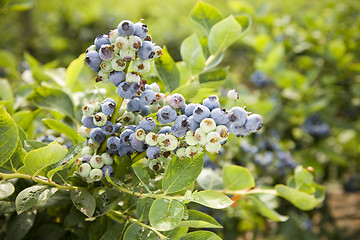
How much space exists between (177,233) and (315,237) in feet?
4.42

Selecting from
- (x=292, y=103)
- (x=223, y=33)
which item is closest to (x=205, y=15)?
(x=223, y=33)

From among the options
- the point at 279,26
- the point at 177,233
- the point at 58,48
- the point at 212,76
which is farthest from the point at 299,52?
the point at 58,48

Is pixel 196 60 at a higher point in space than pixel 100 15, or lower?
higher

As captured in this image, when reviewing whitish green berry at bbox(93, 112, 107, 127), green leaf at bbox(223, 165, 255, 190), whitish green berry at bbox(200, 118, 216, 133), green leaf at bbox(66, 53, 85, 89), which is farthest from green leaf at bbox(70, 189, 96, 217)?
green leaf at bbox(66, 53, 85, 89)

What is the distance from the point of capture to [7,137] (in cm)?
52

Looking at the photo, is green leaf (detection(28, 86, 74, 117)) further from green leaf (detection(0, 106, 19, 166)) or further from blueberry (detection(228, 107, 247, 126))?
blueberry (detection(228, 107, 247, 126))

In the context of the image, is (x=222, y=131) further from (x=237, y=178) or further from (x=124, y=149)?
(x=237, y=178)

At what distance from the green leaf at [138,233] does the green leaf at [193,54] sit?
1.19 feet

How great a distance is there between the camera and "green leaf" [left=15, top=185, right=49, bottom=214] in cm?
51

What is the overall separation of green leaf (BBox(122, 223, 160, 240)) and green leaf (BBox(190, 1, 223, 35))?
1.62 ft

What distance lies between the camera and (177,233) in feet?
1.83

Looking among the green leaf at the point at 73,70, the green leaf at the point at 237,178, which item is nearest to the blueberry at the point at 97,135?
the green leaf at the point at 237,178

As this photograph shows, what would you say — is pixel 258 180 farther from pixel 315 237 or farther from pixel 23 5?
pixel 23 5

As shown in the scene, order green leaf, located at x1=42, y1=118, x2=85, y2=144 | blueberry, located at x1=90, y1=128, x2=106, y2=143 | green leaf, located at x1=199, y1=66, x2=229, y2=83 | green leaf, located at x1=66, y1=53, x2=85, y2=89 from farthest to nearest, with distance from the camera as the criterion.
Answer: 1. green leaf, located at x1=66, y1=53, x2=85, y2=89
2. green leaf, located at x1=199, y1=66, x2=229, y2=83
3. green leaf, located at x1=42, y1=118, x2=85, y2=144
4. blueberry, located at x1=90, y1=128, x2=106, y2=143
